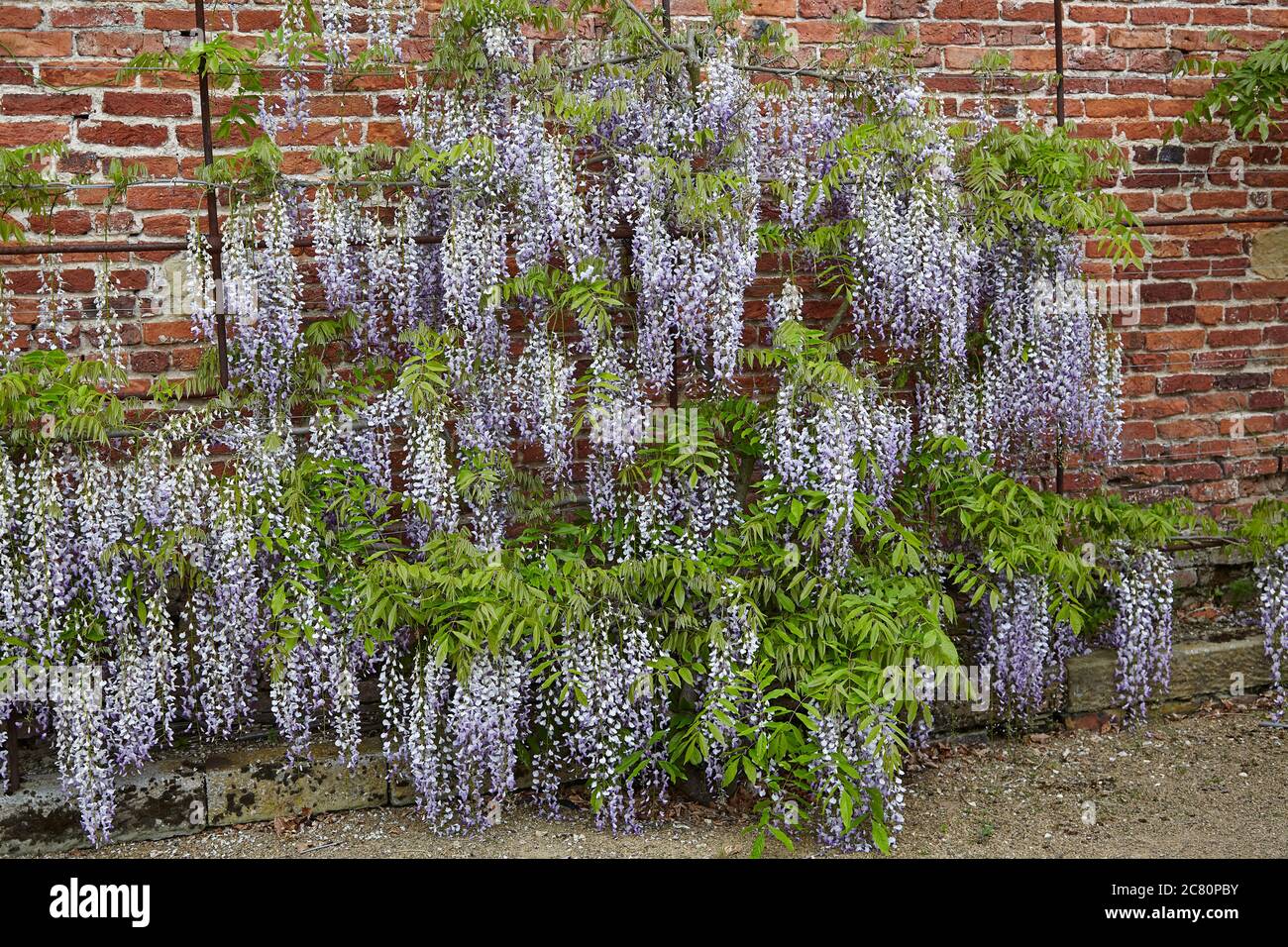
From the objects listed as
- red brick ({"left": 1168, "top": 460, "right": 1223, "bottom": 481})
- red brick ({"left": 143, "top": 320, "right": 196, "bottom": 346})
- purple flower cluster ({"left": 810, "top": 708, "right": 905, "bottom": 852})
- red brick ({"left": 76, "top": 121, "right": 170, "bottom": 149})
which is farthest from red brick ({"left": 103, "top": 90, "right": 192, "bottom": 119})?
red brick ({"left": 1168, "top": 460, "right": 1223, "bottom": 481})

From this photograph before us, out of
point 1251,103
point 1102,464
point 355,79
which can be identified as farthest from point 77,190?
point 1251,103

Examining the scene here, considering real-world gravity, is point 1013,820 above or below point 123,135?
below

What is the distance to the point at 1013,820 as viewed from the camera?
12.1ft

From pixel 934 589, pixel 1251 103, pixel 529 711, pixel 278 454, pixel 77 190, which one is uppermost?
pixel 1251 103

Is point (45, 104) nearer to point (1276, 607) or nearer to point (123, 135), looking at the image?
point (123, 135)

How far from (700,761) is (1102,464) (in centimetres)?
208

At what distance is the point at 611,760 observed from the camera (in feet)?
Result: 11.5

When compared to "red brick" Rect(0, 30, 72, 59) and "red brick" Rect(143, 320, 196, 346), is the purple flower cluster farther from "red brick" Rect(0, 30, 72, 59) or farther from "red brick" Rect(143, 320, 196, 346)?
"red brick" Rect(0, 30, 72, 59)

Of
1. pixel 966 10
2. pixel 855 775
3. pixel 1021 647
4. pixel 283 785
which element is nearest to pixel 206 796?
pixel 283 785

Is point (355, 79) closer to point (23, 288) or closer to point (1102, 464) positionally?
point (23, 288)

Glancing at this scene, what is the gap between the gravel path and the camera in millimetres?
3438

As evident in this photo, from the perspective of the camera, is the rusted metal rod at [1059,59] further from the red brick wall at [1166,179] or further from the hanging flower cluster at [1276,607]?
the hanging flower cluster at [1276,607]

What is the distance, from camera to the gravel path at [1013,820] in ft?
11.3

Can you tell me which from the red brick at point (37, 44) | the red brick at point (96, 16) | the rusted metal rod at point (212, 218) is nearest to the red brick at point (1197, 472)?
the rusted metal rod at point (212, 218)
